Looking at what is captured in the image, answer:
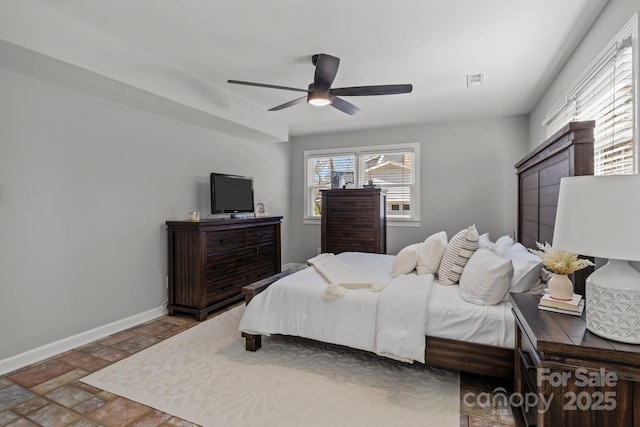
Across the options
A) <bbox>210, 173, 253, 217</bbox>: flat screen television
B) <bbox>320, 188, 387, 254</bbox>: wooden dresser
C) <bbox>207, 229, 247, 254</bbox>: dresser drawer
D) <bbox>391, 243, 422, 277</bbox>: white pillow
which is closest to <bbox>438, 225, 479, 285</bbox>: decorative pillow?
<bbox>391, 243, 422, 277</bbox>: white pillow

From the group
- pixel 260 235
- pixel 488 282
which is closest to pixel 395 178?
pixel 260 235

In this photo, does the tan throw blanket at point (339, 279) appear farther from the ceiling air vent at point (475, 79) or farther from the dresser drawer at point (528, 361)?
the ceiling air vent at point (475, 79)

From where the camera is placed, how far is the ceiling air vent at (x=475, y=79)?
3270mm

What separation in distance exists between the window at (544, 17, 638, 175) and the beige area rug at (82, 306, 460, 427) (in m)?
1.80

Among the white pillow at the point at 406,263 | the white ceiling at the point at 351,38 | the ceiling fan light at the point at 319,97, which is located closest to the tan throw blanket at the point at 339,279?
the white pillow at the point at 406,263

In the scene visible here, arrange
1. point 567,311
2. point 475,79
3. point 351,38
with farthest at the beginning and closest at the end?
1. point 475,79
2. point 351,38
3. point 567,311

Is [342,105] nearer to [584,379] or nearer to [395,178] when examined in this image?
[395,178]

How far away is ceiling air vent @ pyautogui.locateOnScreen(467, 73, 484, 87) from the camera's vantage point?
3.27m

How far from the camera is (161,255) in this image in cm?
370

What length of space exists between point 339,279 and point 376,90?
1.63 meters

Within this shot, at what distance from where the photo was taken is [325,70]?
2.58 m

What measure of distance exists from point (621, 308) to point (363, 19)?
2.23 metres

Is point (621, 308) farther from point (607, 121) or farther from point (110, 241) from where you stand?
point (110, 241)

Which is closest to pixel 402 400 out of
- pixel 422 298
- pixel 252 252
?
pixel 422 298
